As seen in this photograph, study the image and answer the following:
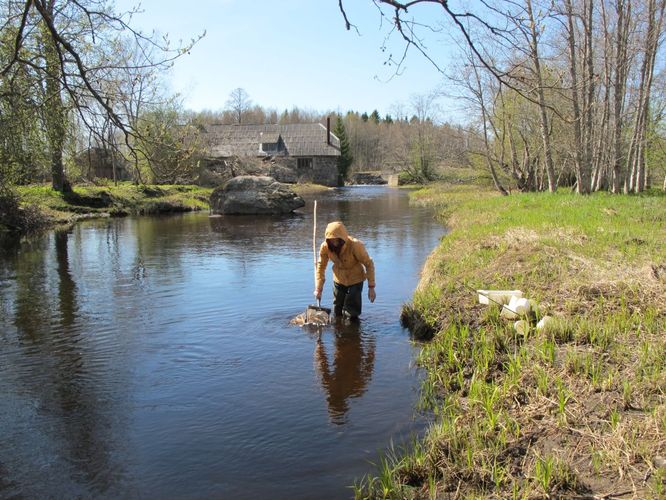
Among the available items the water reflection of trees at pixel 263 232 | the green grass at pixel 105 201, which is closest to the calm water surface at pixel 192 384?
the water reflection of trees at pixel 263 232

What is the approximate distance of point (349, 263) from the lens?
8.73 metres

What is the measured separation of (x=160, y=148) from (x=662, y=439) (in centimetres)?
534

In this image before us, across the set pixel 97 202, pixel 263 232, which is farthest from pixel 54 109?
pixel 97 202

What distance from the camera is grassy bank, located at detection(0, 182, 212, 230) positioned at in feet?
71.2

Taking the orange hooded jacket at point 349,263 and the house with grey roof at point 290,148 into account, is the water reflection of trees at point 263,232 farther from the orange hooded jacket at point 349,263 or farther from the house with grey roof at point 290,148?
the house with grey roof at point 290,148

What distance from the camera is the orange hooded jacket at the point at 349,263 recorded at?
338 inches

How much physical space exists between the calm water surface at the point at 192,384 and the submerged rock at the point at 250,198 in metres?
14.0

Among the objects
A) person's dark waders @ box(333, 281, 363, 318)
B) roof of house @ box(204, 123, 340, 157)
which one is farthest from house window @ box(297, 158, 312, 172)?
person's dark waders @ box(333, 281, 363, 318)

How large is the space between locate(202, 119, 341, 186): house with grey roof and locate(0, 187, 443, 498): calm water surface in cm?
5317

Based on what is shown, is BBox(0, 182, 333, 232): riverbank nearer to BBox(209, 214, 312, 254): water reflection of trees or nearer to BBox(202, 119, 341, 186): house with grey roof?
BBox(209, 214, 312, 254): water reflection of trees

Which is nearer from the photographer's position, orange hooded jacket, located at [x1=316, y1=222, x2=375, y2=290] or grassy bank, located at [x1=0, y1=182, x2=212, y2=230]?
orange hooded jacket, located at [x1=316, y1=222, x2=375, y2=290]

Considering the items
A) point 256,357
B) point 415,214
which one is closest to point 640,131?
point 415,214

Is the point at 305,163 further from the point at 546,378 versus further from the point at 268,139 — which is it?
the point at 546,378

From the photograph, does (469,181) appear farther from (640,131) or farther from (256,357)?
(256,357)
